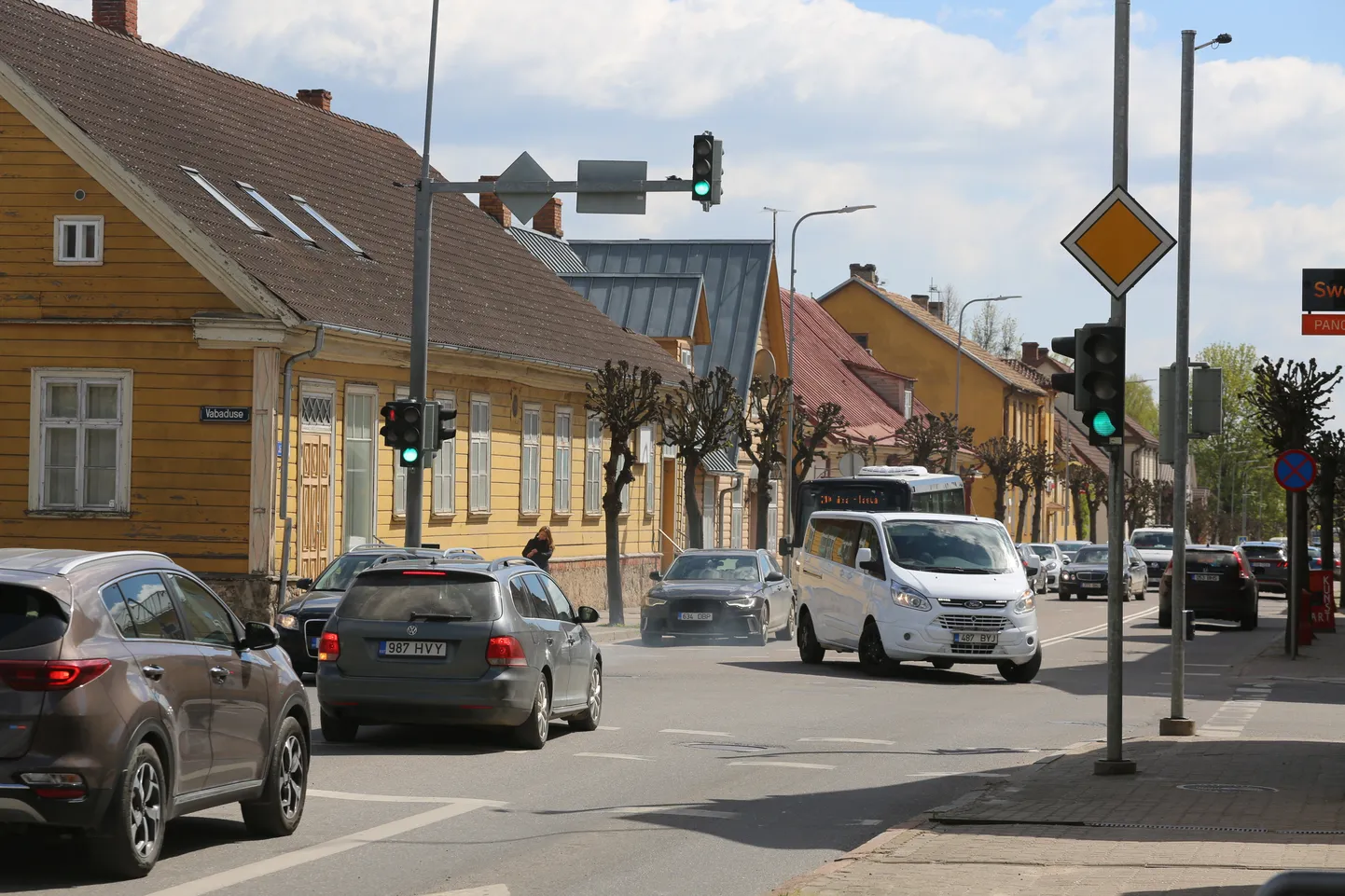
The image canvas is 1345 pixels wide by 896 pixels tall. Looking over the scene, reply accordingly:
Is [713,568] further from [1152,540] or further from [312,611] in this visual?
[1152,540]

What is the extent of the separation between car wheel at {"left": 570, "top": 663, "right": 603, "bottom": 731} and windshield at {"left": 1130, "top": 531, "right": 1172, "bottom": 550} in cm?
4958

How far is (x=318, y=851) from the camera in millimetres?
10305

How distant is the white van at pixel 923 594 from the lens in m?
24.0

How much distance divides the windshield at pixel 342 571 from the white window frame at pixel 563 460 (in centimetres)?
1751

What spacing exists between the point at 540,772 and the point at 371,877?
4.57 metres

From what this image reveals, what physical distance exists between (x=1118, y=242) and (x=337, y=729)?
23.2 feet

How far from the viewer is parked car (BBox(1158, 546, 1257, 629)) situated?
1570 inches

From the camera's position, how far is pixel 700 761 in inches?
593

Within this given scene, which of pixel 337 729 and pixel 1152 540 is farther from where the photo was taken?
pixel 1152 540

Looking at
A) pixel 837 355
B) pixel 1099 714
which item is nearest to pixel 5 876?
pixel 1099 714

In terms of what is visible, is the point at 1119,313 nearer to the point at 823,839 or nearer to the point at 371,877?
the point at 823,839

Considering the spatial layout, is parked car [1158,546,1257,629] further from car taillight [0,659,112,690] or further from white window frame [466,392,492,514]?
car taillight [0,659,112,690]

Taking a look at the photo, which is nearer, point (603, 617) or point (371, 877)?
point (371, 877)

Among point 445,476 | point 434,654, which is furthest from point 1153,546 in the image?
point 434,654
